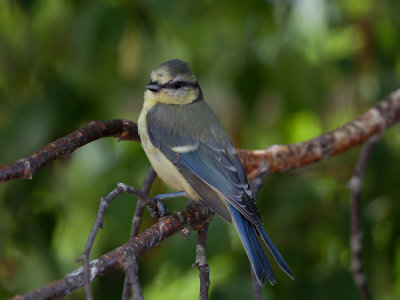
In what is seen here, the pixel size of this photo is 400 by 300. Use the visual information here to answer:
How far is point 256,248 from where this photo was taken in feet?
4.94

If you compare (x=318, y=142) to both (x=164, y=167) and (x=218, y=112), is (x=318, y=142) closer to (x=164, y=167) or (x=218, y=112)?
(x=164, y=167)

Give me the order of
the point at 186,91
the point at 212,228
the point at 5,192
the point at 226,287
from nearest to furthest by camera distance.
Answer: the point at 226,287, the point at 212,228, the point at 5,192, the point at 186,91

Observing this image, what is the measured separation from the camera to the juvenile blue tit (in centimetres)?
160

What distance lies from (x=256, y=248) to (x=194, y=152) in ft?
1.50

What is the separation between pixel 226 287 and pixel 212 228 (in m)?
0.20

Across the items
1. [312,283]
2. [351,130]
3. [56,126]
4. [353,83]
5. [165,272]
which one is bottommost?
[312,283]

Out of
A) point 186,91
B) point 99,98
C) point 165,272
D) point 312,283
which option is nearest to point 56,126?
point 99,98

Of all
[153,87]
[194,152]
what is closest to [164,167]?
[194,152]

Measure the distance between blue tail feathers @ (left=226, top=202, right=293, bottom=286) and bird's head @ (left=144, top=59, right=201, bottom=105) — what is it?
1.84ft

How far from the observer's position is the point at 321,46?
2402 millimetres

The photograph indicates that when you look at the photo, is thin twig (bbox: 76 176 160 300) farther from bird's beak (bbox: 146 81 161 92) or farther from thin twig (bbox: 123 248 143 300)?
bird's beak (bbox: 146 81 161 92)

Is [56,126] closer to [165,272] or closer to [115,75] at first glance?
[115,75]

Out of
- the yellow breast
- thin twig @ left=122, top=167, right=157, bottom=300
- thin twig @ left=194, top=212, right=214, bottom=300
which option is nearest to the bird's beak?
the yellow breast

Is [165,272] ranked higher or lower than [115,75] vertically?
lower
